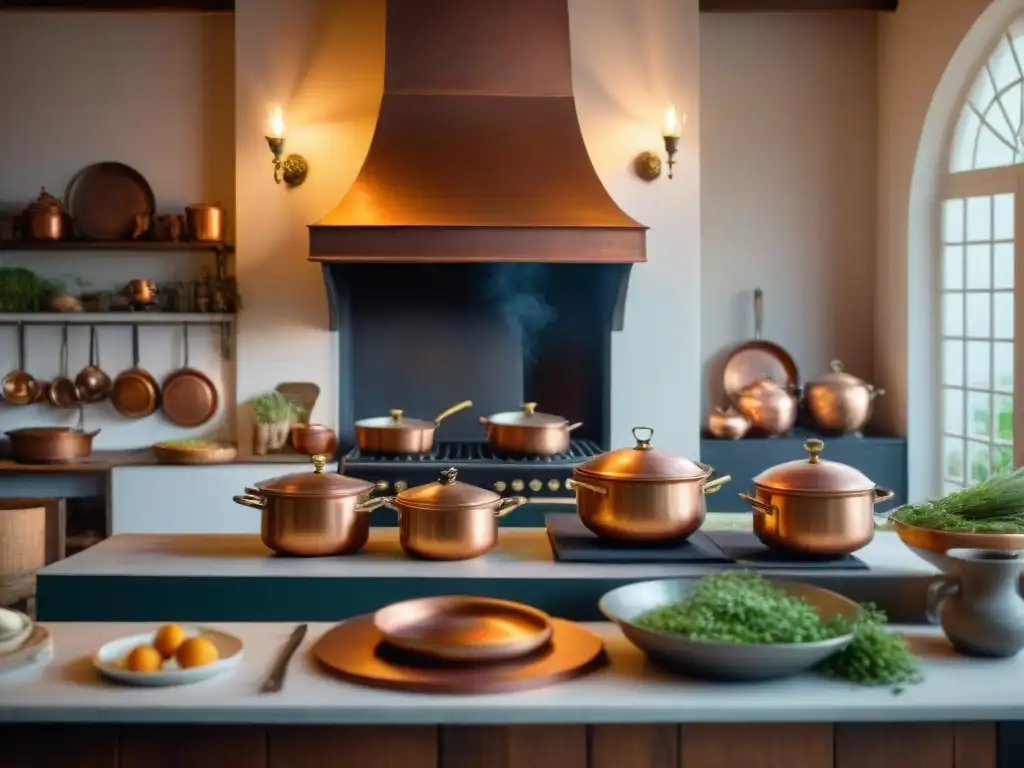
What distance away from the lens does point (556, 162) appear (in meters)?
4.40

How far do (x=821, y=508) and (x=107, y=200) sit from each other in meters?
3.94

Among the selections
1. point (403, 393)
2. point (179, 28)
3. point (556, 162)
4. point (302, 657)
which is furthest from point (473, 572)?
point (179, 28)

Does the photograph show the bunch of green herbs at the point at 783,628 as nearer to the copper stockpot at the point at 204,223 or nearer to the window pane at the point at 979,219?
the window pane at the point at 979,219

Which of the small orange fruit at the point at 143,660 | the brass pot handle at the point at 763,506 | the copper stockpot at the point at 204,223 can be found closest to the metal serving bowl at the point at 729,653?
the brass pot handle at the point at 763,506

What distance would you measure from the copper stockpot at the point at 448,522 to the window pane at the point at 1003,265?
3.01 meters

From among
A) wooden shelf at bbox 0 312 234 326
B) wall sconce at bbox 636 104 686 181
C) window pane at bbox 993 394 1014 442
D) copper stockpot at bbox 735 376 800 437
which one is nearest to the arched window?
window pane at bbox 993 394 1014 442

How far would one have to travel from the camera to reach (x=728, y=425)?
504 centimetres

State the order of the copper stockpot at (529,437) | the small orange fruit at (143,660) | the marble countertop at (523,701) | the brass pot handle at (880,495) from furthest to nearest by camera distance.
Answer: the copper stockpot at (529,437) → the brass pot handle at (880,495) → the small orange fruit at (143,660) → the marble countertop at (523,701)

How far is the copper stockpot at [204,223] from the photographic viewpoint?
4980 mm

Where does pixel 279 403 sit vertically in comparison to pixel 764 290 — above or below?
below

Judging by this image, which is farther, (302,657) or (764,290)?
(764,290)

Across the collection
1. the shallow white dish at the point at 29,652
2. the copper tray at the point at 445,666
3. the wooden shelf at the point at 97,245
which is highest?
the wooden shelf at the point at 97,245

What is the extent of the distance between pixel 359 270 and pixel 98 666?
3.32 meters

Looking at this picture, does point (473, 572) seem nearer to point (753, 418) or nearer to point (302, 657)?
point (302, 657)
